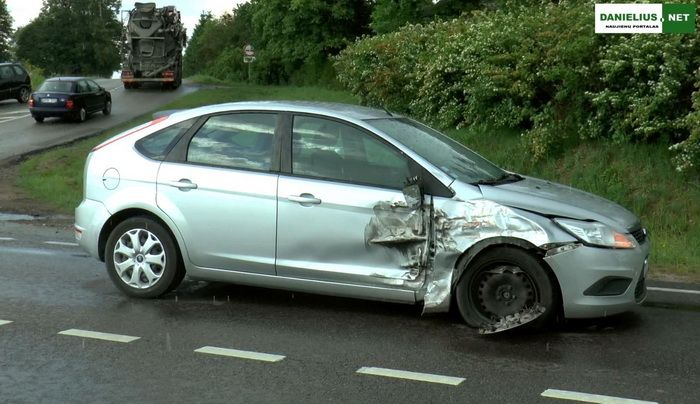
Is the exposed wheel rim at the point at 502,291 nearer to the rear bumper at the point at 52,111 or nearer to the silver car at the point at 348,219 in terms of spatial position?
the silver car at the point at 348,219

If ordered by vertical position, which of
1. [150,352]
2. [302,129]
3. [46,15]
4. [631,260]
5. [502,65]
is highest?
[46,15]

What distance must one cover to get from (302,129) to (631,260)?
105 inches

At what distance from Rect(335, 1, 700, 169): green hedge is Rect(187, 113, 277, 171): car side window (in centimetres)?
670

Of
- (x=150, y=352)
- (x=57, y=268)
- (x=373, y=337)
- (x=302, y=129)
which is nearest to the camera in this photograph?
(x=150, y=352)

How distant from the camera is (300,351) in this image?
6438mm

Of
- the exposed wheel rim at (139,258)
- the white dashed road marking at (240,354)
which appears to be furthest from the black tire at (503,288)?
the exposed wheel rim at (139,258)

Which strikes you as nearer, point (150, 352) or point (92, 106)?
point (150, 352)

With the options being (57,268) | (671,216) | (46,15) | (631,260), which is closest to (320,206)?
(631,260)

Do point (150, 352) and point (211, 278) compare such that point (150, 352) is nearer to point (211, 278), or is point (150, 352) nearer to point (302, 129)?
point (211, 278)

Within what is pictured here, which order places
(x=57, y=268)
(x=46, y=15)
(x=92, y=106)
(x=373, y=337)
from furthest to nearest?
(x=46, y=15)
(x=92, y=106)
(x=57, y=268)
(x=373, y=337)

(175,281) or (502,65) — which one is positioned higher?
(502,65)

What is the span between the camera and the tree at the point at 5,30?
95300 millimetres

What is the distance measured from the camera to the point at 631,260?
22.3 ft

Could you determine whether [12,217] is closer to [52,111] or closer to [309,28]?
[52,111]
